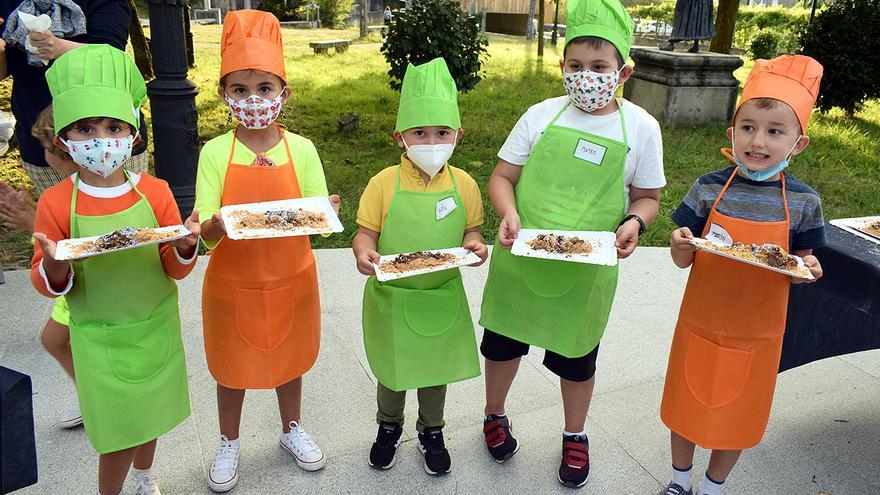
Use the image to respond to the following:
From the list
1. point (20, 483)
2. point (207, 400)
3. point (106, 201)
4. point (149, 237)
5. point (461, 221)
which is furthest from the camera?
point (207, 400)

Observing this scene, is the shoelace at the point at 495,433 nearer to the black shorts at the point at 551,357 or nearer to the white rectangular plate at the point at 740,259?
the black shorts at the point at 551,357

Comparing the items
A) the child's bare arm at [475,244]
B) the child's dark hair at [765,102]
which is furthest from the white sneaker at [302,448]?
the child's dark hair at [765,102]

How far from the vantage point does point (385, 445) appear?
2725mm

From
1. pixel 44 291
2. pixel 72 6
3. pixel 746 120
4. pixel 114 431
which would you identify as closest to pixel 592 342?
pixel 746 120

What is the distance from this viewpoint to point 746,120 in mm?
2238

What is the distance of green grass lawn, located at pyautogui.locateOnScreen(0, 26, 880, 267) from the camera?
661cm

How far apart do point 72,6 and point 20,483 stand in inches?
79.4

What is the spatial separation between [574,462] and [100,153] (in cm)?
204

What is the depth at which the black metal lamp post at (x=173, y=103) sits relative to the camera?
5.00 meters

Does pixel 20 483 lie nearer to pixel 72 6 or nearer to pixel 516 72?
pixel 72 6

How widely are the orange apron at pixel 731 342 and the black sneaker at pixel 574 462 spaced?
18.7 inches

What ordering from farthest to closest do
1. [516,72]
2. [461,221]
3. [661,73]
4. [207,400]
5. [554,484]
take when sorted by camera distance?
[516,72], [661,73], [207,400], [554,484], [461,221]

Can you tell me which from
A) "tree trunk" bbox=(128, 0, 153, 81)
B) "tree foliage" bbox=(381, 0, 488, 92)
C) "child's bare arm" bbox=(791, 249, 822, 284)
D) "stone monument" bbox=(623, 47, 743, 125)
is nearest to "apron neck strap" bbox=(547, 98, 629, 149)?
"child's bare arm" bbox=(791, 249, 822, 284)

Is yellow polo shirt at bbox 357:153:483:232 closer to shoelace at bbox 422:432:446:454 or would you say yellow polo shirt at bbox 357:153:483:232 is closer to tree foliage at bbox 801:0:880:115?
shoelace at bbox 422:432:446:454
